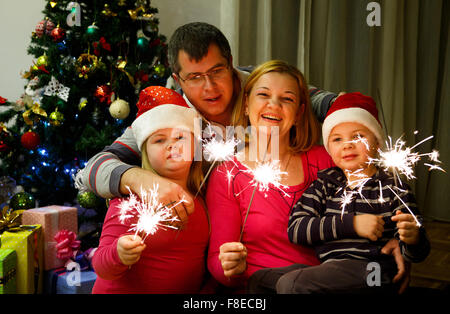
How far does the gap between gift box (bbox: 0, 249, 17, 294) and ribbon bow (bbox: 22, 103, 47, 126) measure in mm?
810

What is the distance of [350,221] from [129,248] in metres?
0.57

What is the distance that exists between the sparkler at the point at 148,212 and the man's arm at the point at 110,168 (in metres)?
0.05

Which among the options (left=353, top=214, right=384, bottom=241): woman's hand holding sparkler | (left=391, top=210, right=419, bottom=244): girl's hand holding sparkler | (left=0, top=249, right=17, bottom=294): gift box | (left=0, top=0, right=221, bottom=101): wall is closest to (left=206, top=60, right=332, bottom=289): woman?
(left=353, top=214, right=384, bottom=241): woman's hand holding sparkler

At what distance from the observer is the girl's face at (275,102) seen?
3.86 feet

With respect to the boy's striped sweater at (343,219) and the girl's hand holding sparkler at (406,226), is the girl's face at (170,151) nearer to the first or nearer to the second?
the boy's striped sweater at (343,219)

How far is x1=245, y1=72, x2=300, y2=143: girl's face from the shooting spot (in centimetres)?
118

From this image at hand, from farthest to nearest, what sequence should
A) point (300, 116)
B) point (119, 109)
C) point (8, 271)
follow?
point (119, 109) < point (8, 271) < point (300, 116)

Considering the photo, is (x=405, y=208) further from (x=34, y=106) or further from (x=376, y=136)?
(x=34, y=106)

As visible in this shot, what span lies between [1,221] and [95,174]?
77 cm

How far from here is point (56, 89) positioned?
81.3 inches

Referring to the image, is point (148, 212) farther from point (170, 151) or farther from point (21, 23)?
point (21, 23)

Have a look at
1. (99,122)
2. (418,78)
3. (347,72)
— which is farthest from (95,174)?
(418,78)

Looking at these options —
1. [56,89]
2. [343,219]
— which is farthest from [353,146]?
[56,89]
